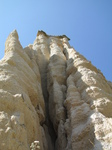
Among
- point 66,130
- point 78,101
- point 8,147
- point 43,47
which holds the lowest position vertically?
point 8,147

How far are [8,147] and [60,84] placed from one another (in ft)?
23.7

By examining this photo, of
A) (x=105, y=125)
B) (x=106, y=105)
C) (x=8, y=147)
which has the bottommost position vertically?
(x=8, y=147)

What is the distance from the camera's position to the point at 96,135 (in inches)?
203

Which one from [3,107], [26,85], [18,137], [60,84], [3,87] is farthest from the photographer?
[60,84]

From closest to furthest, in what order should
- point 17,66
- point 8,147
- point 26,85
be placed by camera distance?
point 8,147 → point 26,85 → point 17,66

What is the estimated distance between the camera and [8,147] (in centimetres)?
376

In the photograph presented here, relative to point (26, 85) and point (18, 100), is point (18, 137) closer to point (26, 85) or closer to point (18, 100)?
point (18, 100)

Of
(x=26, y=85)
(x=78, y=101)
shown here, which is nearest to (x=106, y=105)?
(x=78, y=101)

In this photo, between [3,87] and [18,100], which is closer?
[18,100]

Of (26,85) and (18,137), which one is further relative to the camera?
(26,85)

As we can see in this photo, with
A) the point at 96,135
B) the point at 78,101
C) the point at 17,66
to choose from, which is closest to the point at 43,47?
the point at 17,66

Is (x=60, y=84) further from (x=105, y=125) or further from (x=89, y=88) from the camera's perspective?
(x=105, y=125)

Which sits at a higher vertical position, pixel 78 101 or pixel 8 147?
pixel 78 101

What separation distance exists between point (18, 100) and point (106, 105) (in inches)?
132
